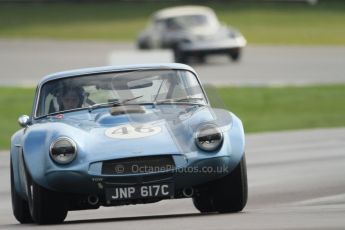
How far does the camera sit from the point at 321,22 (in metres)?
45.8

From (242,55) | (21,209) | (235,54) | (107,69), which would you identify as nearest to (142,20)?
(242,55)

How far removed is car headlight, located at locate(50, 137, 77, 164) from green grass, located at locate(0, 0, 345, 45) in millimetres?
31514

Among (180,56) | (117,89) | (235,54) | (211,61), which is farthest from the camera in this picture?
(211,61)

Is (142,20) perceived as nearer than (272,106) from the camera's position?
No

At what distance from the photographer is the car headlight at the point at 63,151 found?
29.0 ft

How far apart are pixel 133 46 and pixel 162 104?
29.9 metres

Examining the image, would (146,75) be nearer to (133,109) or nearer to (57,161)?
(133,109)

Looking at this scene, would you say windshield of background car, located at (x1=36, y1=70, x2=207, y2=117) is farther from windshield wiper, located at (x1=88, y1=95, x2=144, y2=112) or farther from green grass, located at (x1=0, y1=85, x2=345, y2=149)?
green grass, located at (x1=0, y1=85, x2=345, y2=149)

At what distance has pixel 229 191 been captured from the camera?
9.07 metres

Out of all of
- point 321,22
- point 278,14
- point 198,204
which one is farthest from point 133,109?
point 278,14

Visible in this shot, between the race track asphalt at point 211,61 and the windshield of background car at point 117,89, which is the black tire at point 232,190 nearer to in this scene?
the windshield of background car at point 117,89

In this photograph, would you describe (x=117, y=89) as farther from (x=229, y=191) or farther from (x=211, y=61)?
(x=211, y=61)

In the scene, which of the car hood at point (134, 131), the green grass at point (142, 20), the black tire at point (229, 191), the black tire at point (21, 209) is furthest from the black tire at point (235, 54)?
the black tire at point (229, 191)

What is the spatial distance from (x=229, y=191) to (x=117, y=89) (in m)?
1.60
